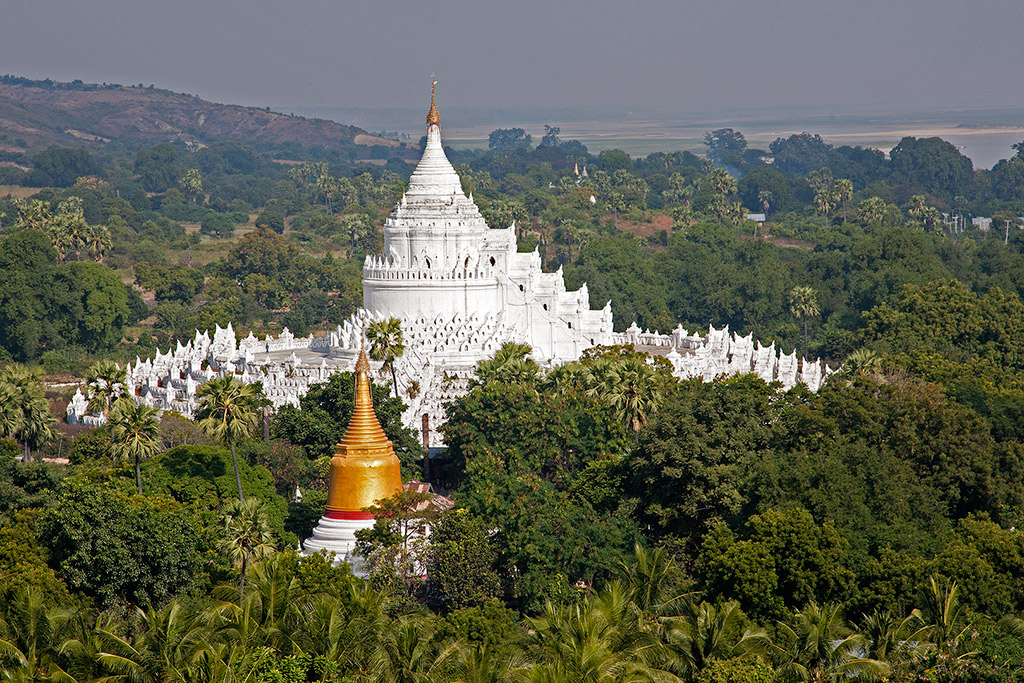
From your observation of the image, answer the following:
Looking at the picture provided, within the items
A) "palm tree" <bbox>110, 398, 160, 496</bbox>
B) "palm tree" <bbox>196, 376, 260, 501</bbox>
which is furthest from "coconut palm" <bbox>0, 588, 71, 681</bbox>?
"palm tree" <bbox>196, 376, 260, 501</bbox>

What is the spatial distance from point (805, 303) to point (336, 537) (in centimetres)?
7725

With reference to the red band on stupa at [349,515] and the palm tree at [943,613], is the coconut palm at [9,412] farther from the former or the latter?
the palm tree at [943,613]

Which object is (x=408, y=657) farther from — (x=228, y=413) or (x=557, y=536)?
(x=228, y=413)

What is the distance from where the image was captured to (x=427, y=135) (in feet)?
307

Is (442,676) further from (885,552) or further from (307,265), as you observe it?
(307,265)

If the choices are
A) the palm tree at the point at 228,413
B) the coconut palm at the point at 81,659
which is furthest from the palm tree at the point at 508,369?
the coconut palm at the point at 81,659

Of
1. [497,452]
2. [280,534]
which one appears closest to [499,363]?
[497,452]

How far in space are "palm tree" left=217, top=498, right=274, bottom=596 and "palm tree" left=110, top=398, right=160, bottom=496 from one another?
8177mm

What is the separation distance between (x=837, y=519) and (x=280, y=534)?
18288mm

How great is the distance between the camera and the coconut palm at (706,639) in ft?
149

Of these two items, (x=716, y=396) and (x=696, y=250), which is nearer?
(x=716, y=396)

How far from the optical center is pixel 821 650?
45.7 metres

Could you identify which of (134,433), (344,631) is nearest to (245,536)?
(344,631)

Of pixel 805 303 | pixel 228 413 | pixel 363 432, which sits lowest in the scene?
pixel 805 303
